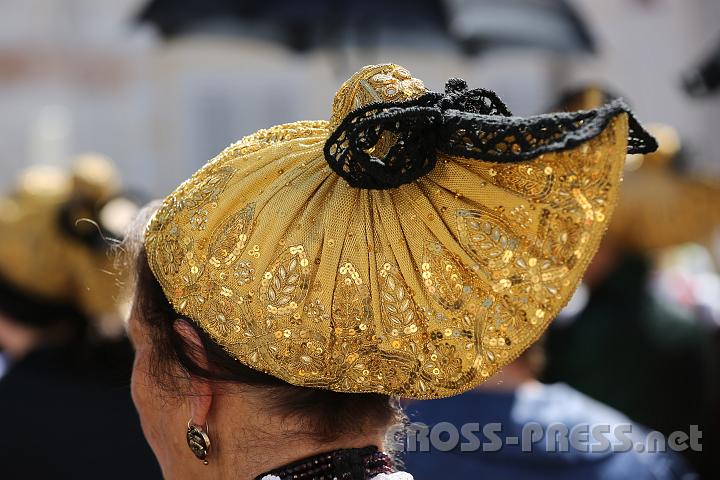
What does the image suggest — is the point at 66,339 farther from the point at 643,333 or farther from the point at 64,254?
the point at 643,333

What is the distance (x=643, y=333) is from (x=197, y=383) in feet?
10.1

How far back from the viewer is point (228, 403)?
59.8 inches

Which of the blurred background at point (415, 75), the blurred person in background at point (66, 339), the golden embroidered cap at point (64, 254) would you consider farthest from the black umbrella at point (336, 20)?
the golden embroidered cap at point (64, 254)

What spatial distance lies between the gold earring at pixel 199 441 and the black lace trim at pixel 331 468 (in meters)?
0.10

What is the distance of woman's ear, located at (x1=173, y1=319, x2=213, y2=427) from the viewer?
150cm

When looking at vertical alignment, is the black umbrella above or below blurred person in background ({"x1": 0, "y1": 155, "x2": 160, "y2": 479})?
above

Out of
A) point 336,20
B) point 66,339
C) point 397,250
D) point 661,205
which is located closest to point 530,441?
point 397,250

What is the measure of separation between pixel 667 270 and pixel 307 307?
16.8 feet

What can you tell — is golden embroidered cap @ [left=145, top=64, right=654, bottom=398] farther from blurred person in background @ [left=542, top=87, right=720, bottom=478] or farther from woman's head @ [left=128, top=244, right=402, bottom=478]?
blurred person in background @ [left=542, top=87, right=720, bottom=478]

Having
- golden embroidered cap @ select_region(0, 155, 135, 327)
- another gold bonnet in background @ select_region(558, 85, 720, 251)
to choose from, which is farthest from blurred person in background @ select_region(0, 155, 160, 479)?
another gold bonnet in background @ select_region(558, 85, 720, 251)

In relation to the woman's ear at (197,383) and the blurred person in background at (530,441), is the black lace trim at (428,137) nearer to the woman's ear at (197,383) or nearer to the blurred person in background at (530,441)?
the woman's ear at (197,383)

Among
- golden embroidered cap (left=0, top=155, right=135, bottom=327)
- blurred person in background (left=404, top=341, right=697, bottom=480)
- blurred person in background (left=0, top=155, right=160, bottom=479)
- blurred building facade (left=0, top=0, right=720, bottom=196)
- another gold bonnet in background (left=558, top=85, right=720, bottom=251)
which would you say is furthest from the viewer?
blurred building facade (left=0, top=0, right=720, bottom=196)

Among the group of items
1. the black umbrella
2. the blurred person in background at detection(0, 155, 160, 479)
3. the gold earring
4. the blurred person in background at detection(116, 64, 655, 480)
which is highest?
the black umbrella

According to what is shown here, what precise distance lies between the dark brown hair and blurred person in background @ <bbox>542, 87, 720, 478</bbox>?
2.45 m
